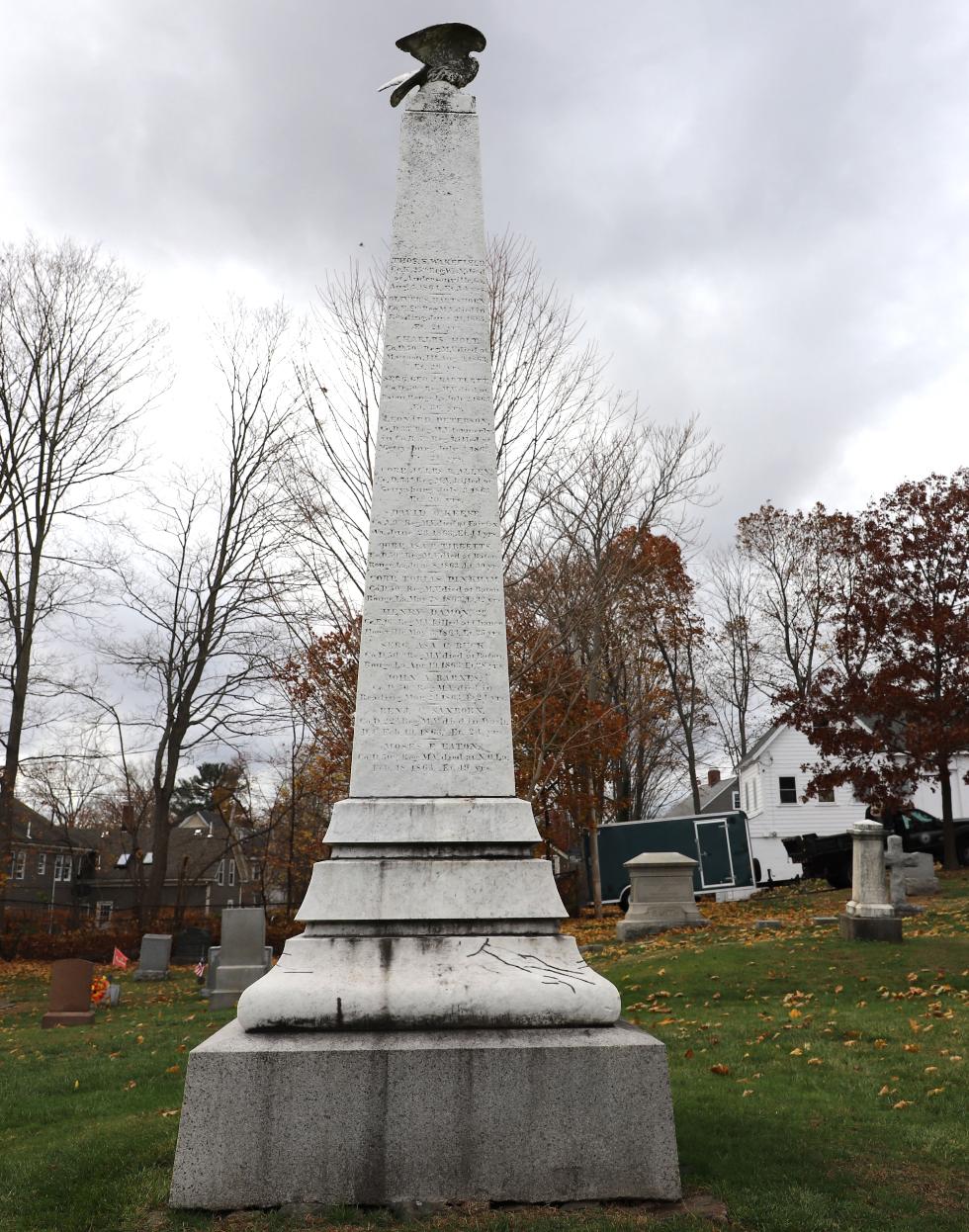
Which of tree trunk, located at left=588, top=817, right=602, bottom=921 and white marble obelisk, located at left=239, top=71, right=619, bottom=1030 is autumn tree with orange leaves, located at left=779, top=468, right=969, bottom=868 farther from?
white marble obelisk, located at left=239, top=71, right=619, bottom=1030

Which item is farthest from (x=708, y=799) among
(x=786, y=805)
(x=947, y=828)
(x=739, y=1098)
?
(x=739, y=1098)

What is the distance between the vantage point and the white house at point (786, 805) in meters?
36.8

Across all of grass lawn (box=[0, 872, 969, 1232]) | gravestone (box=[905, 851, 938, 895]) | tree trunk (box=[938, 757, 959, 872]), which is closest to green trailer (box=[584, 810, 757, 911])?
tree trunk (box=[938, 757, 959, 872])

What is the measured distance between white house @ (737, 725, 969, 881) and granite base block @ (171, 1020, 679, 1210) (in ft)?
114

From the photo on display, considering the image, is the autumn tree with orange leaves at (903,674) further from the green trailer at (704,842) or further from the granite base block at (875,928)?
the granite base block at (875,928)

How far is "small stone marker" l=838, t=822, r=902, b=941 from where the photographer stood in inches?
494

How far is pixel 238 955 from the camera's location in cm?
1338

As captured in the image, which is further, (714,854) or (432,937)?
(714,854)

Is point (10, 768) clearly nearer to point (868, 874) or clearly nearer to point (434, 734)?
point (868, 874)

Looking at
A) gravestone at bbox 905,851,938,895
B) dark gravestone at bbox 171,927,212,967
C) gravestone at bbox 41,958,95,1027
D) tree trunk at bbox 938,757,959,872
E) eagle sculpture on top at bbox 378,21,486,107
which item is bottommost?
dark gravestone at bbox 171,927,212,967

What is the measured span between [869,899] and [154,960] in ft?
40.0

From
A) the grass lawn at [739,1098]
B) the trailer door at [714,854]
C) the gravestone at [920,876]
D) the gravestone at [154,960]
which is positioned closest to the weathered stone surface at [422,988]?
the grass lawn at [739,1098]

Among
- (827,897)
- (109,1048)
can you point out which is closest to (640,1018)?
(109,1048)

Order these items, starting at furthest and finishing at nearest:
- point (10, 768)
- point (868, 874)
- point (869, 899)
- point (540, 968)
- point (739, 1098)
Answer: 1. point (10, 768)
2. point (868, 874)
3. point (869, 899)
4. point (739, 1098)
5. point (540, 968)
